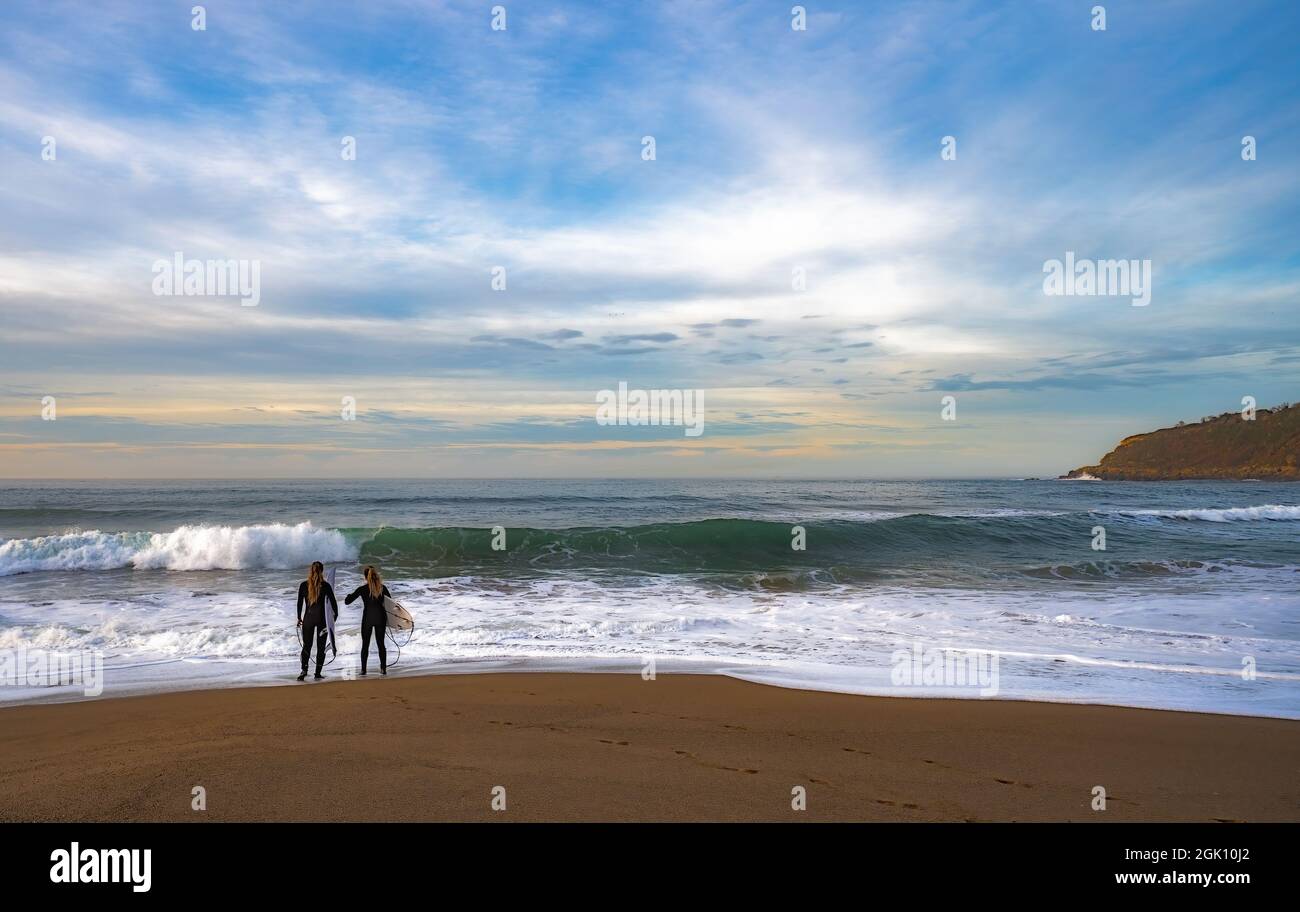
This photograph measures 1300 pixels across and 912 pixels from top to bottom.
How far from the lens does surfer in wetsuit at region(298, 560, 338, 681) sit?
29.0 feet

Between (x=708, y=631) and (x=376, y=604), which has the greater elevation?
(x=376, y=604)

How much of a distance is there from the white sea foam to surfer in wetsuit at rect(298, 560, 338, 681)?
39.9 ft

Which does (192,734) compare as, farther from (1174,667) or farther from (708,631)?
(1174,667)

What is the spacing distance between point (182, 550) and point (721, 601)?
1564 centimetres

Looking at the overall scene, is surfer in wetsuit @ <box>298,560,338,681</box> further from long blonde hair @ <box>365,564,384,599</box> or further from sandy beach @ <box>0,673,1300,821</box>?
sandy beach @ <box>0,673,1300,821</box>

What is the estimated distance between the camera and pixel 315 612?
9070 mm

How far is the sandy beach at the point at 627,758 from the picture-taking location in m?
4.73

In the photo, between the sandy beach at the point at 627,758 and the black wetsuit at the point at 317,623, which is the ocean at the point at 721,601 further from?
the sandy beach at the point at 627,758

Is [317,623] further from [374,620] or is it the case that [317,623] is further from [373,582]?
[373,582]

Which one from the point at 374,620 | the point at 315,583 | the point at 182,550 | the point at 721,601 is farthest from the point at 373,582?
the point at 182,550

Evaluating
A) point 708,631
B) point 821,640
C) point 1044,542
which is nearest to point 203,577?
point 708,631

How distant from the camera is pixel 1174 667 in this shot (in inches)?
360

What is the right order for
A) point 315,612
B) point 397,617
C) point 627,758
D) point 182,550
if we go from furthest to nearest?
point 182,550 < point 397,617 < point 315,612 < point 627,758
